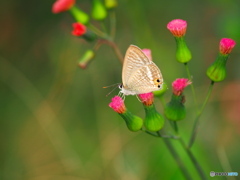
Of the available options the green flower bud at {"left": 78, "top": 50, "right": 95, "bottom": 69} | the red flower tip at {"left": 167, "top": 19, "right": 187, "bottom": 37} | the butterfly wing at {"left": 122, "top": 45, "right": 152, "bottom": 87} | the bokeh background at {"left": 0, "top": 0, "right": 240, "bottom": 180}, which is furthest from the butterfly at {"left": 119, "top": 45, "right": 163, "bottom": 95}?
the bokeh background at {"left": 0, "top": 0, "right": 240, "bottom": 180}

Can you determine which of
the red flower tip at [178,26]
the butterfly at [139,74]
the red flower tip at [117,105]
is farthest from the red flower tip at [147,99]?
the red flower tip at [178,26]

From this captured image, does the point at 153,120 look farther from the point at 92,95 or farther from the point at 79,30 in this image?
the point at 92,95

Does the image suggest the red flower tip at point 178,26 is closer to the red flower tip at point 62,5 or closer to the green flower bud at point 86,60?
the green flower bud at point 86,60

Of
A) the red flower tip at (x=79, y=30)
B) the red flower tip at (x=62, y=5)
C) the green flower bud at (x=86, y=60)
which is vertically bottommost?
the green flower bud at (x=86, y=60)

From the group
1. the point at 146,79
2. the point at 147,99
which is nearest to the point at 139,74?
the point at 146,79

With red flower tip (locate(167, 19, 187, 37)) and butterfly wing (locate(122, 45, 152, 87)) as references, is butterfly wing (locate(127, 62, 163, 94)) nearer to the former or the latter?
butterfly wing (locate(122, 45, 152, 87))

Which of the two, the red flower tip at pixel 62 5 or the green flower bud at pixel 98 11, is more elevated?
the red flower tip at pixel 62 5
